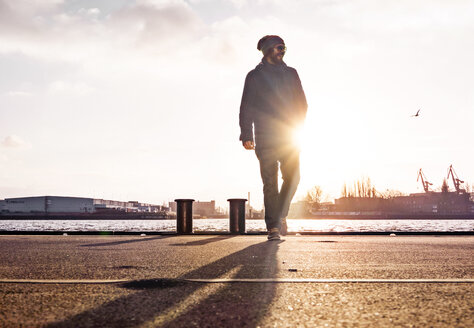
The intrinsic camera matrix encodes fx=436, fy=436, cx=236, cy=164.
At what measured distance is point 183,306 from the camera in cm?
150

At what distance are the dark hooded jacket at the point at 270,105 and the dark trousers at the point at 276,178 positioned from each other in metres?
0.12

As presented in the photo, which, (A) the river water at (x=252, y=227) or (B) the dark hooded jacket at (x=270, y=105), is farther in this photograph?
(A) the river water at (x=252, y=227)

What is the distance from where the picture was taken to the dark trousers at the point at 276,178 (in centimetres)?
530

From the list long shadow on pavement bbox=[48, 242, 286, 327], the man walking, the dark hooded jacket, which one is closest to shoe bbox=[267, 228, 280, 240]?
the man walking

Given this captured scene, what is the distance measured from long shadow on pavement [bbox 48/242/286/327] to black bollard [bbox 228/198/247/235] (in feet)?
20.7

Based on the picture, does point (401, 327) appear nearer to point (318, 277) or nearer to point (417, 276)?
point (318, 277)

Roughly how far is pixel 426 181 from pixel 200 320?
15433 cm

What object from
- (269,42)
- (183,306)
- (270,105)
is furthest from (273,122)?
(183,306)

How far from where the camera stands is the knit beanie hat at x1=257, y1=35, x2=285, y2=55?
17.6 feet

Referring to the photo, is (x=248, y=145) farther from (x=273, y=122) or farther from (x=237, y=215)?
(x=237, y=215)

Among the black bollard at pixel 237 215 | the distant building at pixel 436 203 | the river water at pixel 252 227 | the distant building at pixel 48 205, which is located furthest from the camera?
the distant building at pixel 48 205

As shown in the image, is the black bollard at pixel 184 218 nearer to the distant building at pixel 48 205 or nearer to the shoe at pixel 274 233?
the shoe at pixel 274 233

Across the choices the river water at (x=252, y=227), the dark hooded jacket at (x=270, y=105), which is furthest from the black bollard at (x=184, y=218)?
the river water at (x=252, y=227)

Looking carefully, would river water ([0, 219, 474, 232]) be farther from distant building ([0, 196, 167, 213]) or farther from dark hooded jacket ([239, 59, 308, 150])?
distant building ([0, 196, 167, 213])
